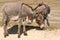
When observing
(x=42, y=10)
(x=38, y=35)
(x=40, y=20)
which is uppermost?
(x=42, y=10)

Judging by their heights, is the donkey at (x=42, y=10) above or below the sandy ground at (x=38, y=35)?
above

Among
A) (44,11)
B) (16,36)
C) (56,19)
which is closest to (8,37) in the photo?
(16,36)

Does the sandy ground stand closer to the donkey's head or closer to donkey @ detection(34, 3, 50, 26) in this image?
the donkey's head

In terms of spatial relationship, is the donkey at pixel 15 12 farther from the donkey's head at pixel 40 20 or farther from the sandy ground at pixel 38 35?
the donkey's head at pixel 40 20

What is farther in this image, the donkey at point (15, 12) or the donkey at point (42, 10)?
the donkey at point (42, 10)

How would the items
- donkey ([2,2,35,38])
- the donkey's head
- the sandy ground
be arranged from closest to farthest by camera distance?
the sandy ground, donkey ([2,2,35,38]), the donkey's head

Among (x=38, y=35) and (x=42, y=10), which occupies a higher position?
(x=42, y=10)

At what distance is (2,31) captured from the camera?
12.5m

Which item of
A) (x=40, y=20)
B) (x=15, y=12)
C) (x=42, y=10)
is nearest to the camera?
(x=15, y=12)

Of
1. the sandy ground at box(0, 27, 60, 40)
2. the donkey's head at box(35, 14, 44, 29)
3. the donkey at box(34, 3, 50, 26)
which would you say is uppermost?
the donkey at box(34, 3, 50, 26)

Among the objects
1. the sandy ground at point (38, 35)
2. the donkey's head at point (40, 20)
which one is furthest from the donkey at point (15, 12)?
the donkey's head at point (40, 20)

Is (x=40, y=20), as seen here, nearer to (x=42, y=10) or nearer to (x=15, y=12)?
(x=42, y=10)

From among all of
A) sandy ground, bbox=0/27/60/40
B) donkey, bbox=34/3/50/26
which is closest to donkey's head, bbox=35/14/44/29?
donkey, bbox=34/3/50/26

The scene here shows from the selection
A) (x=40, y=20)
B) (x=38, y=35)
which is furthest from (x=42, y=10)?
(x=38, y=35)
